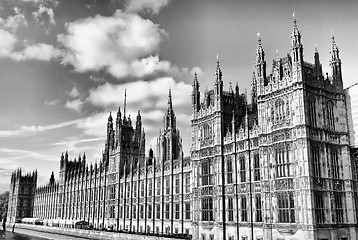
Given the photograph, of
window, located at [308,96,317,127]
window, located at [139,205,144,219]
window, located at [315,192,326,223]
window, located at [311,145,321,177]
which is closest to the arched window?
window, located at [308,96,317,127]

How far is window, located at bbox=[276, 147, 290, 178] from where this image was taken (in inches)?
1845

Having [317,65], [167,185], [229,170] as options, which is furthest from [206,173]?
[317,65]

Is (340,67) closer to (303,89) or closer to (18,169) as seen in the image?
(303,89)

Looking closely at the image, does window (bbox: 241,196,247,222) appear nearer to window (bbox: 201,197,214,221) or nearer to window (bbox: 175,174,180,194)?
window (bbox: 201,197,214,221)

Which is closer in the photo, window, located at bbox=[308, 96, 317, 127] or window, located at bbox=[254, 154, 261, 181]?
window, located at bbox=[308, 96, 317, 127]

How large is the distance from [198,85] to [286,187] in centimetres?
2661

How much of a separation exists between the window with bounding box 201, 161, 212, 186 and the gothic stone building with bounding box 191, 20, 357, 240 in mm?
1143

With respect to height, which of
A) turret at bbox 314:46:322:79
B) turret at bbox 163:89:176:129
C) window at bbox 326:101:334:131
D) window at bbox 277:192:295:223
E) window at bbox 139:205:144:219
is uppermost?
turret at bbox 163:89:176:129

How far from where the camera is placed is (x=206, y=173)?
199 ft

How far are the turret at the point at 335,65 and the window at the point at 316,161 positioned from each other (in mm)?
10976

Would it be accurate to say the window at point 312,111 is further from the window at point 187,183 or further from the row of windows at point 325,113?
the window at point 187,183

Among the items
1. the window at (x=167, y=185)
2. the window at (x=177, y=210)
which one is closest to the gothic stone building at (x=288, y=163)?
the window at (x=177, y=210)

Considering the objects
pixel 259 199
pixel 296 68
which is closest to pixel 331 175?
pixel 259 199

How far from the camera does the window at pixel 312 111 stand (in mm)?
47250
